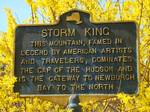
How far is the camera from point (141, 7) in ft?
29.4

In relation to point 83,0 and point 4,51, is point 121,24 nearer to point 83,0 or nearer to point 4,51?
point 83,0

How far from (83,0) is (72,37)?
0.87 meters

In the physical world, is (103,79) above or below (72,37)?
below

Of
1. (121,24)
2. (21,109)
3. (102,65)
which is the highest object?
(121,24)

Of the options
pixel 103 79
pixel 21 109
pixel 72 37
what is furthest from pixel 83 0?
pixel 21 109

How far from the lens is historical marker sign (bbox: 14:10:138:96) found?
345 inches

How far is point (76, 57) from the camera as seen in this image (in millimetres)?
8898

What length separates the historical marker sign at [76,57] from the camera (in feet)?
28.8

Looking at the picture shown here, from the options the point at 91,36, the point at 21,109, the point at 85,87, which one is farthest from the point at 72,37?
the point at 21,109

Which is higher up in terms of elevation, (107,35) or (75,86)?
(107,35)

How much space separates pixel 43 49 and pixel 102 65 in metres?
1.01

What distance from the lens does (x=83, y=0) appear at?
376 inches

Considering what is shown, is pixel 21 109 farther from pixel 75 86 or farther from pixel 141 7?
pixel 141 7

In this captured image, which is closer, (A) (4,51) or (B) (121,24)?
(B) (121,24)
